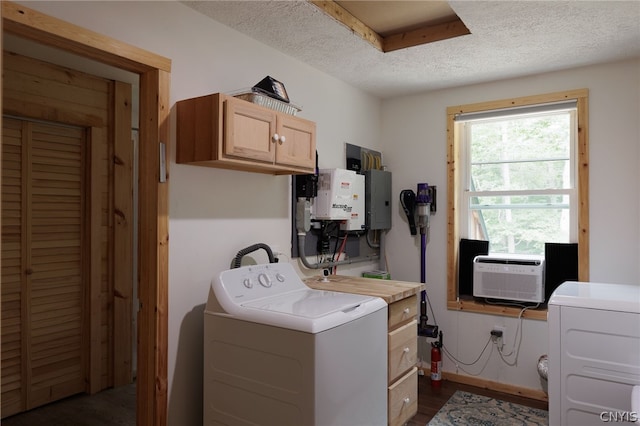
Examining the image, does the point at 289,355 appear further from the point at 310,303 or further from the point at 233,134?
the point at 233,134

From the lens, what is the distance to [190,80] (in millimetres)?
2256

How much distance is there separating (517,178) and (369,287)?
1697 mm

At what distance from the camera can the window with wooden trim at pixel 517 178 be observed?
3.25 m

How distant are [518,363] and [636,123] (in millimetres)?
1951

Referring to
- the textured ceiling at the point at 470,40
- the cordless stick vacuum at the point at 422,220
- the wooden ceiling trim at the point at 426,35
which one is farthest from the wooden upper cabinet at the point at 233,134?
the cordless stick vacuum at the point at 422,220

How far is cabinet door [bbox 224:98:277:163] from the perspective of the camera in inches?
79.0

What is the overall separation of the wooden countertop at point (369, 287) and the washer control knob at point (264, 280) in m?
0.46

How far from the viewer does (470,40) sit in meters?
2.69

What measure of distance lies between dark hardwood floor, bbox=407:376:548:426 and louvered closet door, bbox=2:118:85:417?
102 inches

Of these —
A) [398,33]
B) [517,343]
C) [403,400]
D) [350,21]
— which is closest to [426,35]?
[398,33]

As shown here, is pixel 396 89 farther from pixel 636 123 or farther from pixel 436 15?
pixel 636 123

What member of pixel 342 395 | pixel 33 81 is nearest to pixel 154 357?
pixel 342 395

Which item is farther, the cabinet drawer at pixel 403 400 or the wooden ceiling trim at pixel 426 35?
the wooden ceiling trim at pixel 426 35

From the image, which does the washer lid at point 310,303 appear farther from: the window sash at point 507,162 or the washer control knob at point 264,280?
the window sash at point 507,162
